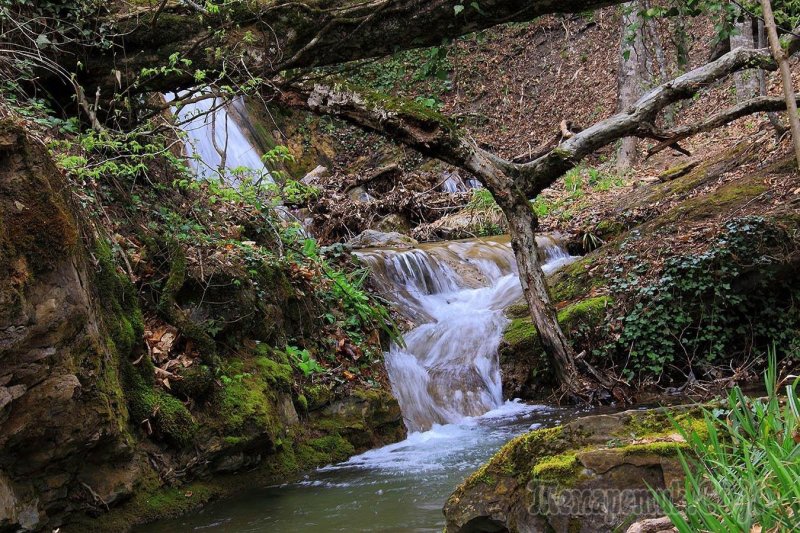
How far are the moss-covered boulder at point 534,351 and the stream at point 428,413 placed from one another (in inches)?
6.8

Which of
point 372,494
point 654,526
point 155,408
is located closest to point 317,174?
point 155,408

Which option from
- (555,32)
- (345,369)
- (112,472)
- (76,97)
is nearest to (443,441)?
(345,369)

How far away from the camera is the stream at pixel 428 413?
4.68 meters

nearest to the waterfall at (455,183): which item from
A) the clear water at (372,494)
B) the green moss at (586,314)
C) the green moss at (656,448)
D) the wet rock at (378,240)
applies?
the wet rock at (378,240)

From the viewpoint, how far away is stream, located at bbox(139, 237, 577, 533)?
4.68 m

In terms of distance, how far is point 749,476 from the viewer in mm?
1964

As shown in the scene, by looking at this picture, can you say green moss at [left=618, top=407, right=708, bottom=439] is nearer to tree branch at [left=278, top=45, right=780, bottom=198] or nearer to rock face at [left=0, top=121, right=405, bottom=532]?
rock face at [left=0, top=121, right=405, bottom=532]

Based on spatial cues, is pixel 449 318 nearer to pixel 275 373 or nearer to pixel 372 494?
pixel 275 373

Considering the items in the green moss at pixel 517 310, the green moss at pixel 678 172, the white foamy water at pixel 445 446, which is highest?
the green moss at pixel 678 172

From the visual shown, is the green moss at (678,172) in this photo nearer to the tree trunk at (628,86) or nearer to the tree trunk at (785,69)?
the tree trunk at (628,86)

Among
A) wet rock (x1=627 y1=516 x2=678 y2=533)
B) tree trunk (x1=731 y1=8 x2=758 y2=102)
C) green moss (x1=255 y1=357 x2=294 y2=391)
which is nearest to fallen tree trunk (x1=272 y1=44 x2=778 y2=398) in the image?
green moss (x1=255 y1=357 x2=294 y2=391)

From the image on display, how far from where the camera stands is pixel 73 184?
5559 mm

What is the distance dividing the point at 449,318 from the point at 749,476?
25.9 ft

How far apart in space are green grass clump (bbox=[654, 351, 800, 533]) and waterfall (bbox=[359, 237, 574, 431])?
520cm
